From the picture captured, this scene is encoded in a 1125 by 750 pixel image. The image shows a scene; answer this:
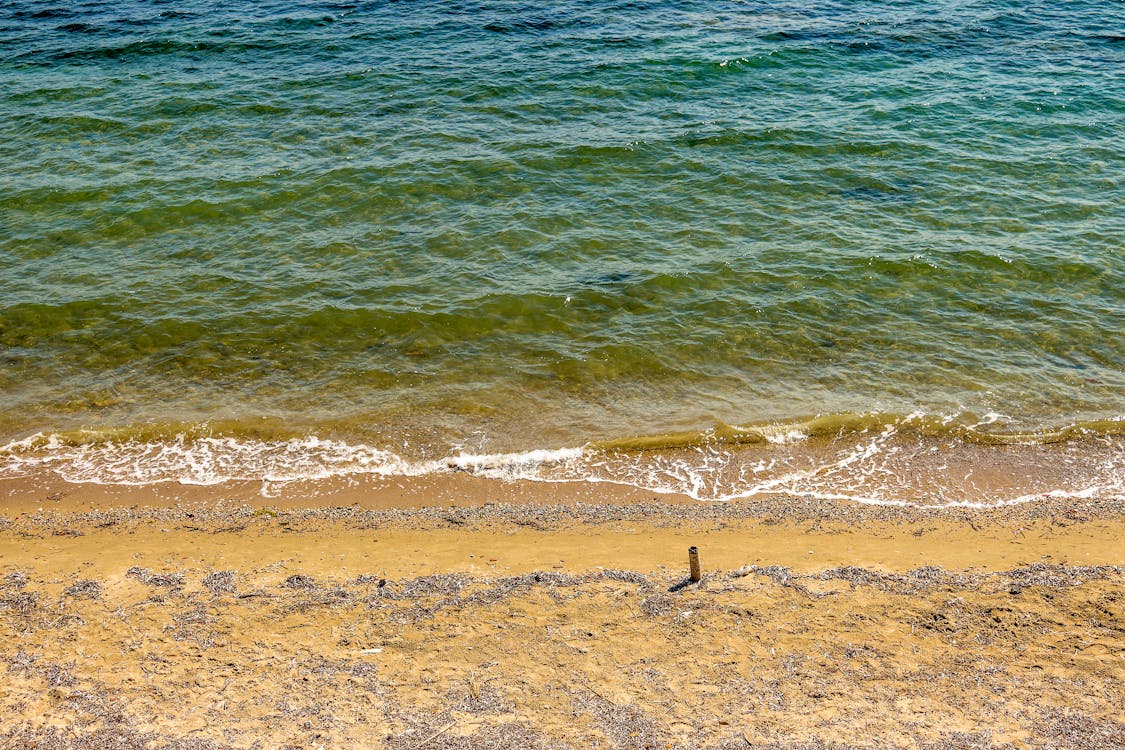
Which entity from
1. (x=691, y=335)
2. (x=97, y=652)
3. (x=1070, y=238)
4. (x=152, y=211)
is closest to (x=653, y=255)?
(x=691, y=335)

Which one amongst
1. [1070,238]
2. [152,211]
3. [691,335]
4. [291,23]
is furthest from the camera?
[291,23]

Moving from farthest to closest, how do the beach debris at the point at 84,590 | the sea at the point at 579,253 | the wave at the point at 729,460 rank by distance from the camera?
the sea at the point at 579,253
the wave at the point at 729,460
the beach debris at the point at 84,590

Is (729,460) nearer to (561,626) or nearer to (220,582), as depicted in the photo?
(561,626)

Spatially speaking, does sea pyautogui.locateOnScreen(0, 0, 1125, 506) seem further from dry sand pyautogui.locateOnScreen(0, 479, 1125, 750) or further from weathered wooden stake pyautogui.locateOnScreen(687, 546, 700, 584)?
weathered wooden stake pyautogui.locateOnScreen(687, 546, 700, 584)

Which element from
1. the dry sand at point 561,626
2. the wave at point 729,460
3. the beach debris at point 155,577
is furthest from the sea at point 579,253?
the beach debris at point 155,577

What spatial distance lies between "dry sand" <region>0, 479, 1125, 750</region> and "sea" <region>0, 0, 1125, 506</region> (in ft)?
4.45

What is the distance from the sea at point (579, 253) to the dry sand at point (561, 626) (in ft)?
4.45

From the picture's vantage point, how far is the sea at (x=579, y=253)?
1521cm

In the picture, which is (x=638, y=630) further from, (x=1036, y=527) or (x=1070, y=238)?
(x=1070, y=238)

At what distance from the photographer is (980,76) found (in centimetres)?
2791

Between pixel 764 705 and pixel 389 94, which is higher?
pixel 389 94

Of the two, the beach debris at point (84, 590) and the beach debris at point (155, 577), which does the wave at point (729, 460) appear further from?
the beach debris at point (84, 590)

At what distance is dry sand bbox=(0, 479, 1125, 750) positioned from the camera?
948 cm

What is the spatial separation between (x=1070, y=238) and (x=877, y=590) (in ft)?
42.2
